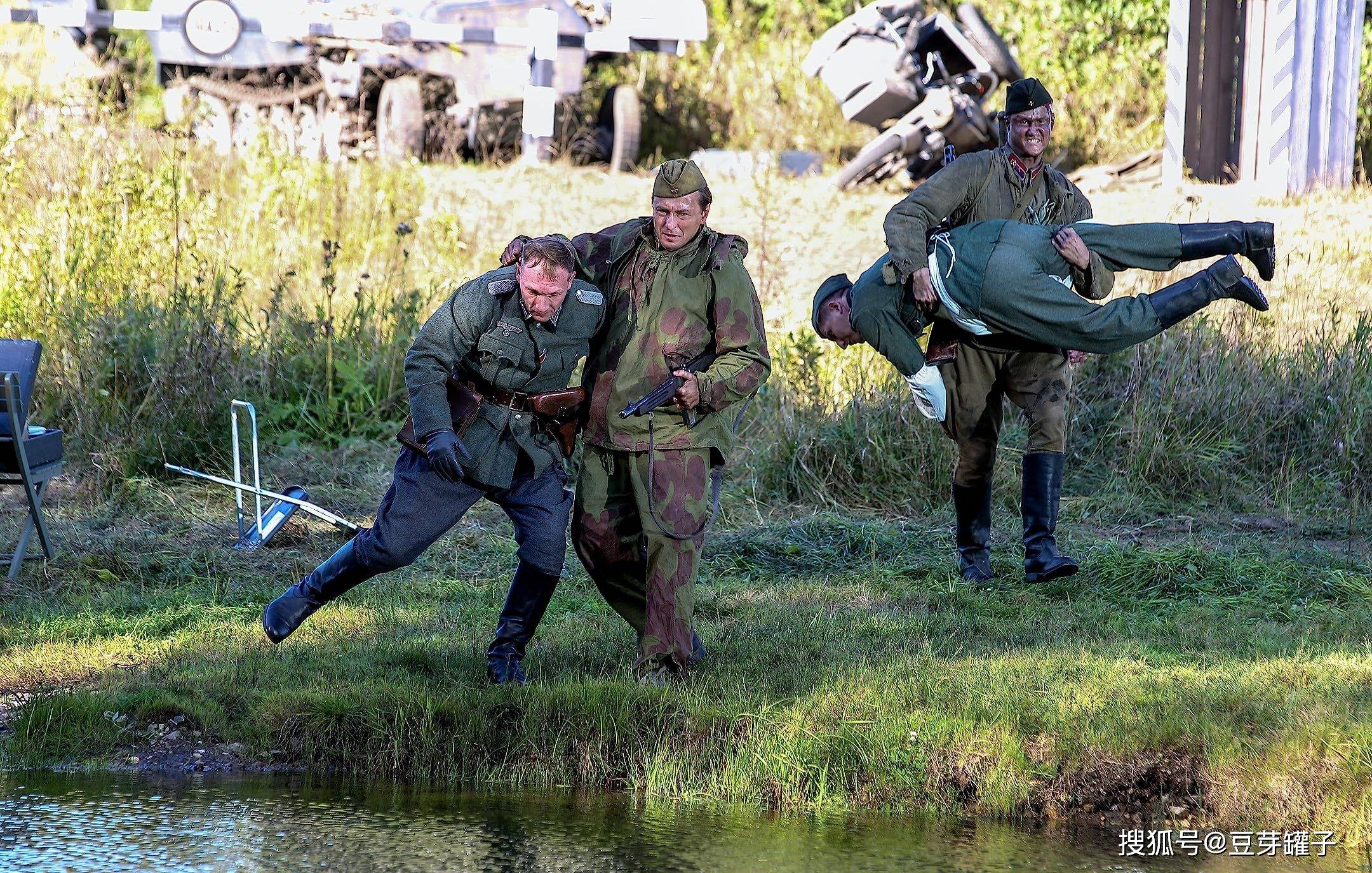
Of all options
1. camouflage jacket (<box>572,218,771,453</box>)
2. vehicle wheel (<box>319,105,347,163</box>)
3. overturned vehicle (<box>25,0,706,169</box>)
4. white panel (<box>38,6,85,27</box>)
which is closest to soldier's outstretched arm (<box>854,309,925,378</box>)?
camouflage jacket (<box>572,218,771,453</box>)

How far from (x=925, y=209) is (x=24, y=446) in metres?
3.96

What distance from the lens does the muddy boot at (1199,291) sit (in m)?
5.64

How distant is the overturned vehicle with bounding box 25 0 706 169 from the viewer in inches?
599

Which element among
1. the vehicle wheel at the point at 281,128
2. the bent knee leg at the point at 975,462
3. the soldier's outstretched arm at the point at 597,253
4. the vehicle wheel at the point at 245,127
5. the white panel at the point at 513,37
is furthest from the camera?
the white panel at the point at 513,37

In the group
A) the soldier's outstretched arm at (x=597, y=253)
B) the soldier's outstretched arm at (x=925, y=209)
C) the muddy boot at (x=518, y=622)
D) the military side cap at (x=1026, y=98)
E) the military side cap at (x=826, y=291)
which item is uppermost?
the military side cap at (x=1026, y=98)

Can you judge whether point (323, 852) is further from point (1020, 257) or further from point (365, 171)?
point (365, 171)

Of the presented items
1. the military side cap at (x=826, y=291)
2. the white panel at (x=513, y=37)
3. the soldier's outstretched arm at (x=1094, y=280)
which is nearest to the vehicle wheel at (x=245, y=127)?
the white panel at (x=513, y=37)

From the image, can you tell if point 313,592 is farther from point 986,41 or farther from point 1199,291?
point 986,41

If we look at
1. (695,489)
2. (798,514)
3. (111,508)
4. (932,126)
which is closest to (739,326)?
(695,489)

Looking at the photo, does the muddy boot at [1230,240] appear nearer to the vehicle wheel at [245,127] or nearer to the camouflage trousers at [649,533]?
the camouflage trousers at [649,533]

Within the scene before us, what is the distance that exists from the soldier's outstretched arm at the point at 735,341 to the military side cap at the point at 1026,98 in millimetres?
1845

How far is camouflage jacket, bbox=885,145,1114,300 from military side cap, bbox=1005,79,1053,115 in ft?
0.57

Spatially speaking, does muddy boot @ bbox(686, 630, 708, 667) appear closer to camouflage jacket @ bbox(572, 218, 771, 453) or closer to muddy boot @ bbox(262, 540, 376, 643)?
camouflage jacket @ bbox(572, 218, 771, 453)

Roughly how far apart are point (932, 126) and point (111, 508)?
28.0ft
